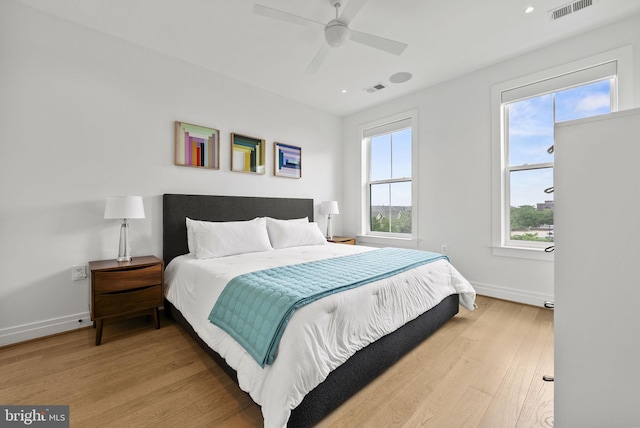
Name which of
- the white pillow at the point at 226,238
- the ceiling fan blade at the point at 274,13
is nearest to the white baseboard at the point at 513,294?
the white pillow at the point at 226,238

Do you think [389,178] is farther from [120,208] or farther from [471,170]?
[120,208]

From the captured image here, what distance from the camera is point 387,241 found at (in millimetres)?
4270

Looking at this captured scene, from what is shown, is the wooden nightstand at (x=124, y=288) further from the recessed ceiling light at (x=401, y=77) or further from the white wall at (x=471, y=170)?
the recessed ceiling light at (x=401, y=77)

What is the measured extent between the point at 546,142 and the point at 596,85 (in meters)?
0.62

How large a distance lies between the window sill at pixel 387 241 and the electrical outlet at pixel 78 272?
11.8 feet

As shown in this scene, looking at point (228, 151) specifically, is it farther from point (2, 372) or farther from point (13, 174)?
point (2, 372)

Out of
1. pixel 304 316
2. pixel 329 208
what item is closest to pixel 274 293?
pixel 304 316

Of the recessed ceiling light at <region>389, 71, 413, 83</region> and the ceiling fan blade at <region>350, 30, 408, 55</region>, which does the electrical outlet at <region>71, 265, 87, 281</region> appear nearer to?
the ceiling fan blade at <region>350, 30, 408, 55</region>

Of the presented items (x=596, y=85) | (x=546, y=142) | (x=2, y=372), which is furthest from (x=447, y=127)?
(x=2, y=372)

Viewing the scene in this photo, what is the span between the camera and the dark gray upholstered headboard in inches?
113

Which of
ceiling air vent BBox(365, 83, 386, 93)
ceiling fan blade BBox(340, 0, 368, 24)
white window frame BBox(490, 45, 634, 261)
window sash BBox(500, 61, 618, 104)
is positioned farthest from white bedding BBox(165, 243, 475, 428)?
ceiling air vent BBox(365, 83, 386, 93)

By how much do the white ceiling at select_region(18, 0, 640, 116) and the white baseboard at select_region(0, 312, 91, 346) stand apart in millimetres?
2674

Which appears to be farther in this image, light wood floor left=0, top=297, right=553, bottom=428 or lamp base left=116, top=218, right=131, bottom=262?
lamp base left=116, top=218, right=131, bottom=262

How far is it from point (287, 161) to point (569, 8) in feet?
10.7
